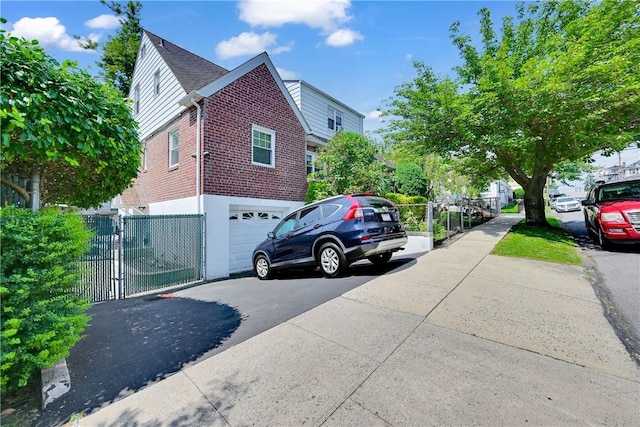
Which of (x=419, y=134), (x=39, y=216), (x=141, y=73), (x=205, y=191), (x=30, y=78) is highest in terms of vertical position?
(x=141, y=73)

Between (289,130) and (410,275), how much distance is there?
313 inches

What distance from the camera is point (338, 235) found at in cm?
619

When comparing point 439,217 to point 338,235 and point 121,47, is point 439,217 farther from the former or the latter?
point 121,47

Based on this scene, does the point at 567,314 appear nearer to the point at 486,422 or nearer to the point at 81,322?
the point at 486,422

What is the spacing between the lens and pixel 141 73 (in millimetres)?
13234

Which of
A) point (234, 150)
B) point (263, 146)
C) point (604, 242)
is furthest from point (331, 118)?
point (604, 242)

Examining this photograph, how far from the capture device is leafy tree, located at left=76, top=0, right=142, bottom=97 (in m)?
20.0

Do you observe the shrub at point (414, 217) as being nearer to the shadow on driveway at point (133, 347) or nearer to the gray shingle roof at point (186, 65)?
the shadow on driveway at point (133, 347)

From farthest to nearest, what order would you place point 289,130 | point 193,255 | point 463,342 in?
point 289,130
point 193,255
point 463,342

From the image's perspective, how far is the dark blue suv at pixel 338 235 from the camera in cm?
606

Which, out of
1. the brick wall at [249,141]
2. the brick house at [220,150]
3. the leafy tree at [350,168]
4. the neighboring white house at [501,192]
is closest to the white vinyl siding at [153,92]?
the brick house at [220,150]

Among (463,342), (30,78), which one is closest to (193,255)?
(30,78)

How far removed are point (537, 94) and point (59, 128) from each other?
39.6 ft

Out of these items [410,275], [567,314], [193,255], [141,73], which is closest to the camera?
[567,314]
